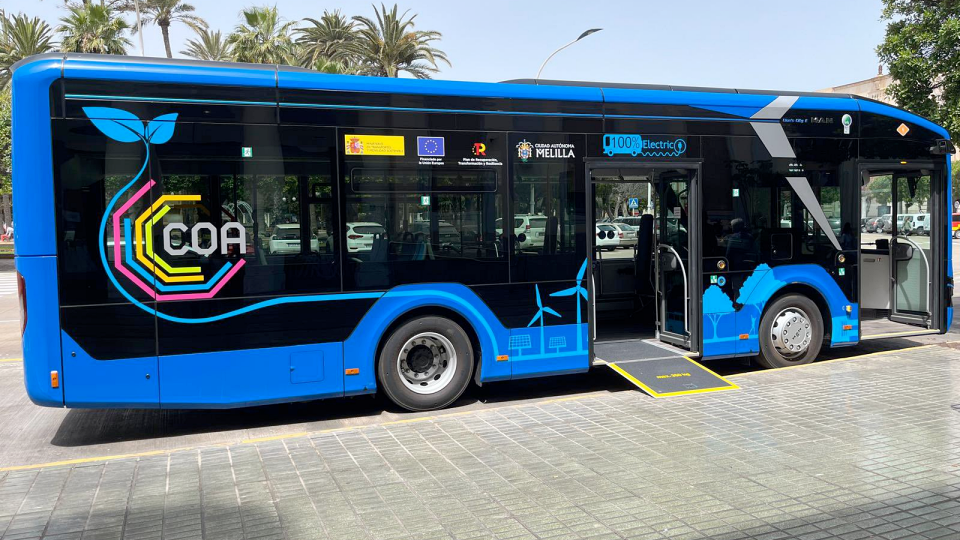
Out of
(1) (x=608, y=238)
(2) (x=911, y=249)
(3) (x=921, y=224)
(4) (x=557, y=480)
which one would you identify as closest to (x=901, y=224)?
(3) (x=921, y=224)

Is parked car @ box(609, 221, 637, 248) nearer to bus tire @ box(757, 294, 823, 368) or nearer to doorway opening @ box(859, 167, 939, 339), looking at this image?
bus tire @ box(757, 294, 823, 368)

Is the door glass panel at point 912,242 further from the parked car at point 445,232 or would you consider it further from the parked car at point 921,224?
the parked car at point 445,232

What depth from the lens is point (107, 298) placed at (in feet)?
20.9

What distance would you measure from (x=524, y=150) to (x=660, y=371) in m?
2.81

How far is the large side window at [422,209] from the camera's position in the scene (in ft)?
23.4

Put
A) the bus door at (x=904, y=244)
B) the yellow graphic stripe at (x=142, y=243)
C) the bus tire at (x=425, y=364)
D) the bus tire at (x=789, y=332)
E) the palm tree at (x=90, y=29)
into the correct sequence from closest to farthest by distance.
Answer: the yellow graphic stripe at (x=142, y=243), the bus tire at (x=425, y=364), the bus tire at (x=789, y=332), the bus door at (x=904, y=244), the palm tree at (x=90, y=29)

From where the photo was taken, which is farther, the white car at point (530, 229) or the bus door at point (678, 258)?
the bus door at point (678, 258)

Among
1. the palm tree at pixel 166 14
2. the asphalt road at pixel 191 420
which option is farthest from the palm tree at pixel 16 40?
the asphalt road at pixel 191 420

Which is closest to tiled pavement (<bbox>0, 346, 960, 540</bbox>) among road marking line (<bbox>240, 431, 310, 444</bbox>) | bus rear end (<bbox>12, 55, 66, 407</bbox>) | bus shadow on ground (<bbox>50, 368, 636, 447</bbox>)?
road marking line (<bbox>240, 431, 310, 444</bbox>)

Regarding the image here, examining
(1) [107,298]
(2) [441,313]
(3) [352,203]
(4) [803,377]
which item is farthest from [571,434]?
(1) [107,298]

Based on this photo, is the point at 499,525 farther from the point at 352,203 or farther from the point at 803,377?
the point at 803,377

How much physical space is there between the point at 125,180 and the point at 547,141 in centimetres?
401

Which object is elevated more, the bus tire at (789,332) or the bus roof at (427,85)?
the bus roof at (427,85)

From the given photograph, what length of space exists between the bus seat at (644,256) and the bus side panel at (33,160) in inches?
272
